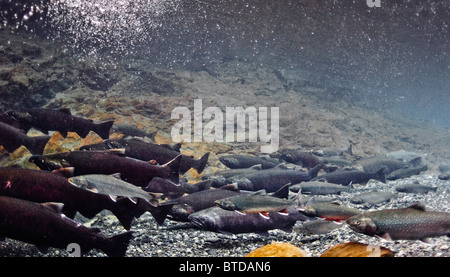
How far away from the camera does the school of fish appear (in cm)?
231

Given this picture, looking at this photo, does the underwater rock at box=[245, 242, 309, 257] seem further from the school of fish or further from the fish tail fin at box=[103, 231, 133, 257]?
the fish tail fin at box=[103, 231, 133, 257]

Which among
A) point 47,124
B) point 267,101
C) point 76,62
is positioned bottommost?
point 47,124

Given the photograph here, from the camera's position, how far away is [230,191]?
3953 millimetres

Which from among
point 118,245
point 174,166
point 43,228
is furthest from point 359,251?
point 43,228

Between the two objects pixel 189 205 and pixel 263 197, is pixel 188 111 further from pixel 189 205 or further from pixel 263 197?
pixel 263 197

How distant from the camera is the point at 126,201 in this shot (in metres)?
2.96

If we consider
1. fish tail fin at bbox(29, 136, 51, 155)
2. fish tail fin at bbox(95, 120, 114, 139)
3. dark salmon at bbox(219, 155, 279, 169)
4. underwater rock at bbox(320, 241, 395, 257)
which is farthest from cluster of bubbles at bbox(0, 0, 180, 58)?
underwater rock at bbox(320, 241, 395, 257)

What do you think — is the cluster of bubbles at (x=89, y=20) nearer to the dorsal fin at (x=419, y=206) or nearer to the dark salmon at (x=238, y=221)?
the dark salmon at (x=238, y=221)

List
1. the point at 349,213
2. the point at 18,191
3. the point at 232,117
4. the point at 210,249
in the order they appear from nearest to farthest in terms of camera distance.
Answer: the point at 18,191
the point at 349,213
the point at 210,249
the point at 232,117

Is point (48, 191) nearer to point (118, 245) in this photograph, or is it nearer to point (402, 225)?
point (118, 245)

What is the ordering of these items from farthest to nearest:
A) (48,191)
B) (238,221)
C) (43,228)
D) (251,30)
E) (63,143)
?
(251,30), (63,143), (238,221), (48,191), (43,228)

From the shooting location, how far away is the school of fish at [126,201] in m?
2.31
